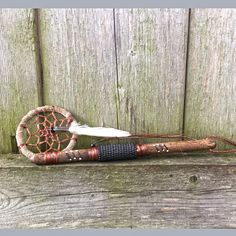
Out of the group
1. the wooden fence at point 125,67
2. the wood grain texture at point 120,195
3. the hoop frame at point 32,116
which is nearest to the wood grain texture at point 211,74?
the wooden fence at point 125,67

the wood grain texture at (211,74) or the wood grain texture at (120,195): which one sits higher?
the wood grain texture at (211,74)

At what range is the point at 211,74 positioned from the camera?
1.07 meters

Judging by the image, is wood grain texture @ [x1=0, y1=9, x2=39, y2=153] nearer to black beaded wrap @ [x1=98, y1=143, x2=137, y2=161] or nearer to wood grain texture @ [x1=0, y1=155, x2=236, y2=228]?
wood grain texture @ [x1=0, y1=155, x2=236, y2=228]

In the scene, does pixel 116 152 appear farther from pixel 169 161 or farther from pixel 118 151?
pixel 169 161

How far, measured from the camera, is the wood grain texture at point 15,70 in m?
1.04

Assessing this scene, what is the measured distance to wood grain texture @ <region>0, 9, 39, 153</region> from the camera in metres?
1.04

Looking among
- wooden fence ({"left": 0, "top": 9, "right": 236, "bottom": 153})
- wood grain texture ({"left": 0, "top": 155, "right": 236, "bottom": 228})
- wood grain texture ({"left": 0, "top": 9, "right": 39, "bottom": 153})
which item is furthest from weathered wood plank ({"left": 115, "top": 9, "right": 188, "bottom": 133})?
wood grain texture ({"left": 0, "top": 9, "right": 39, "bottom": 153})

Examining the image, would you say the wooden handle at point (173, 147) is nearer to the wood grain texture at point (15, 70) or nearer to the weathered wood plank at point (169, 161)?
the weathered wood plank at point (169, 161)

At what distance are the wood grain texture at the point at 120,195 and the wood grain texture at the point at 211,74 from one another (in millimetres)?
103

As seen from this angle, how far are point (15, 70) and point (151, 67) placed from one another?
0.35 meters

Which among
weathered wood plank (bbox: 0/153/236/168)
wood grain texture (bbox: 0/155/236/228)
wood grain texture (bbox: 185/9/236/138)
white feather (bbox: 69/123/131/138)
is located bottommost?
wood grain texture (bbox: 0/155/236/228)

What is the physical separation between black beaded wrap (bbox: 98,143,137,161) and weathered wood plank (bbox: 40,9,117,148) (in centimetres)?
8

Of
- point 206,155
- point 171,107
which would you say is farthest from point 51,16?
point 206,155

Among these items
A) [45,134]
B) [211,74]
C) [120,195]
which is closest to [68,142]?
[45,134]
